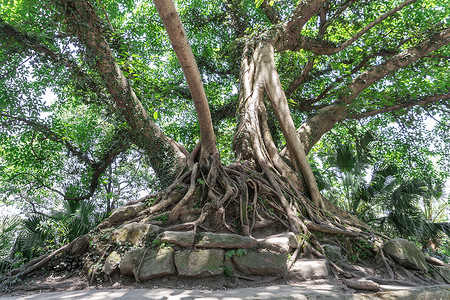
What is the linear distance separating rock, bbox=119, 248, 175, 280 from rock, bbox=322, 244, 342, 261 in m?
2.09

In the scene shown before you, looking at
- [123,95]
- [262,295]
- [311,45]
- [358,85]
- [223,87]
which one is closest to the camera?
[262,295]

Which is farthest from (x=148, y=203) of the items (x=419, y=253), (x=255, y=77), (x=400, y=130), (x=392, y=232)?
(x=400, y=130)

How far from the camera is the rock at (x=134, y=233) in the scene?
11.0 feet

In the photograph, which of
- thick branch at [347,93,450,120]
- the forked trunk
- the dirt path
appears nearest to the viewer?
the dirt path

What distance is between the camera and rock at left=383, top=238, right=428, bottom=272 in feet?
12.6

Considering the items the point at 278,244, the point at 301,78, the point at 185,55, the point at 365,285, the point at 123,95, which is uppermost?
the point at 301,78

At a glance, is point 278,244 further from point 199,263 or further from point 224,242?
point 199,263

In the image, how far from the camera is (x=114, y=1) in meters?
7.38

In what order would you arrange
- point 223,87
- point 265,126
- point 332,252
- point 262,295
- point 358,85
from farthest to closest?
point 223,87 → point 358,85 → point 265,126 → point 332,252 → point 262,295

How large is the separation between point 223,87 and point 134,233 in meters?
7.74

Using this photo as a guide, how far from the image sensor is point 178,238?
3234 millimetres

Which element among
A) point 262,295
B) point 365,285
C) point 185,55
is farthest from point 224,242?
point 185,55

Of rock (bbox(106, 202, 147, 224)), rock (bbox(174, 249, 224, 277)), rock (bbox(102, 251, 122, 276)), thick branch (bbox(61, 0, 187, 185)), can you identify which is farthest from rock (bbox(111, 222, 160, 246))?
thick branch (bbox(61, 0, 187, 185))

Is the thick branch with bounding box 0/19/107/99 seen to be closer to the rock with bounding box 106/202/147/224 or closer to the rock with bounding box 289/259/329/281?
the rock with bounding box 106/202/147/224
